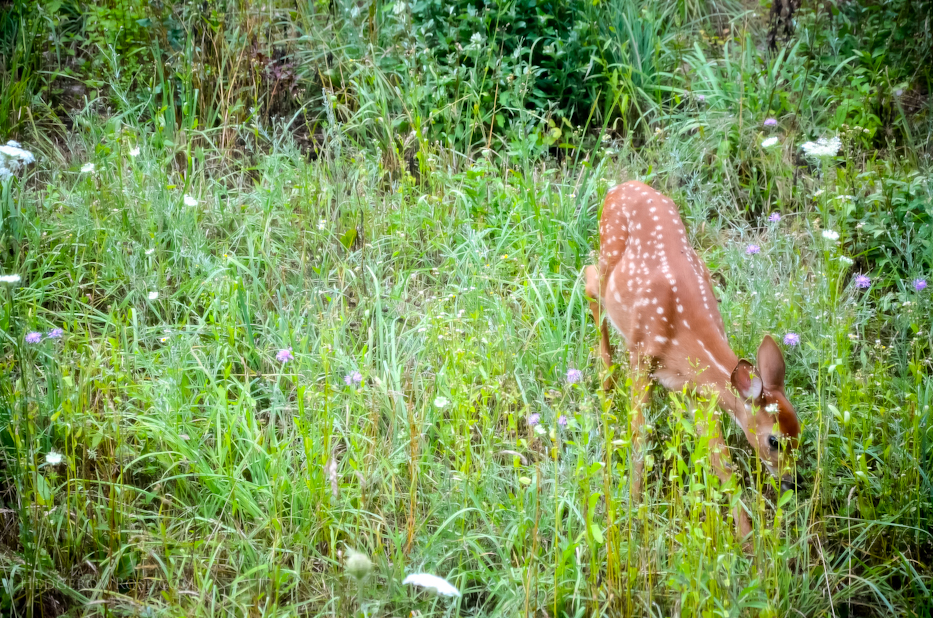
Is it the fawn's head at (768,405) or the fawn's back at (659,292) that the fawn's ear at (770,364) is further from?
the fawn's back at (659,292)

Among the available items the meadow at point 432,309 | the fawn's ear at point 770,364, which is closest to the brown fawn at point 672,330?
the fawn's ear at point 770,364

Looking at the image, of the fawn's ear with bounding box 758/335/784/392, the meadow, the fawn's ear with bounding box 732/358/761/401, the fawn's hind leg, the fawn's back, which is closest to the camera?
the meadow

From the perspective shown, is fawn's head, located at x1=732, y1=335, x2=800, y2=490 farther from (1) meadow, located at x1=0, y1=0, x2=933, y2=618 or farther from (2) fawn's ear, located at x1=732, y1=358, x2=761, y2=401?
(1) meadow, located at x1=0, y1=0, x2=933, y2=618

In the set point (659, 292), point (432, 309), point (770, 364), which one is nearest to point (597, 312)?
point (659, 292)

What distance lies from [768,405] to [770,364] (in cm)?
15

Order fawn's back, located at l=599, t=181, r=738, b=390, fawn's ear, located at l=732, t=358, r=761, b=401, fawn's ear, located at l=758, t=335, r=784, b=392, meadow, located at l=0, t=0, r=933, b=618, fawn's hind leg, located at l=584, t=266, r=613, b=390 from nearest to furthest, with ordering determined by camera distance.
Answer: meadow, located at l=0, t=0, r=933, b=618 → fawn's ear, located at l=732, t=358, r=761, b=401 → fawn's ear, located at l=758, t=335, r=784, b=392 → fawn's back, located at l=599, t=181, r=738, b=390 → fawn's hind leg, located at l=584, t=266, r=613, b=390

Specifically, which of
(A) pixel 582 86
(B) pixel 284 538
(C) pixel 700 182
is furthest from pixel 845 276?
(B) pixel 284 538

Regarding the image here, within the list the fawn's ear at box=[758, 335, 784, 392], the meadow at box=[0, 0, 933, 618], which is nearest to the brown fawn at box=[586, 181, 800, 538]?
the fawn's ear at box=[758, 335, 784, 392]

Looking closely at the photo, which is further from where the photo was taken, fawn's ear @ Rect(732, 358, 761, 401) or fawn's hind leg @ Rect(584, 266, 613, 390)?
fawn's hind leg @ Rect(584, 266, 613, 390)

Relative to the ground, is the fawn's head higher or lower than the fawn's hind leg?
higher

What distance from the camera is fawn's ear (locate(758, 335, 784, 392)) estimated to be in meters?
2.87

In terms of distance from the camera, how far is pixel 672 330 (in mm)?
3494

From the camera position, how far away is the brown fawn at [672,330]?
285 cm

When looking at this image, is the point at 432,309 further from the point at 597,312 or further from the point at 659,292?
the point at 659,292
